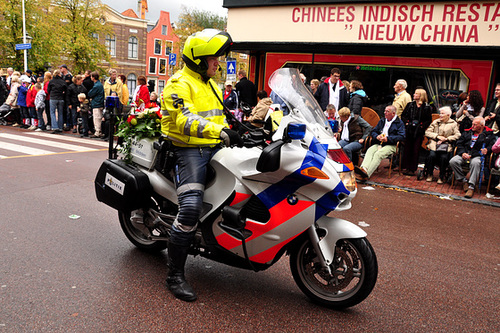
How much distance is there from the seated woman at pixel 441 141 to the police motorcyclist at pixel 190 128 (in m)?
6.91

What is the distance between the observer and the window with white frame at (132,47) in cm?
5722

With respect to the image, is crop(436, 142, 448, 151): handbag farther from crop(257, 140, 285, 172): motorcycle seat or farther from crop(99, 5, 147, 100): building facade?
crop(99, 5, 147, 100): building facade

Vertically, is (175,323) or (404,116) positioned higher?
(404,116)

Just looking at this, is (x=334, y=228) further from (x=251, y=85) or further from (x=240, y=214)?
(x=251, y=85)

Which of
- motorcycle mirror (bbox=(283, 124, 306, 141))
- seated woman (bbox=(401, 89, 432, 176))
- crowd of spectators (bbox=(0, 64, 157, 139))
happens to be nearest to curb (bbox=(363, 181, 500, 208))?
seated woman (bbox=(401, 89, 432, 176))

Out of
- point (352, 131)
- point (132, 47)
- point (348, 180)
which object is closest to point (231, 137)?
point (348, 180)

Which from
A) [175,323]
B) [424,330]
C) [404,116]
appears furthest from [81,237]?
[404,116]

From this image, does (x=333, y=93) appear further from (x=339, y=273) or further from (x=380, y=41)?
(x=339, y=273)

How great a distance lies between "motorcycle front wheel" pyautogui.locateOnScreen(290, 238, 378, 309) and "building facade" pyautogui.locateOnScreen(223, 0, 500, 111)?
1093 cm

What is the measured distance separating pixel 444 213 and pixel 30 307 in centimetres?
587

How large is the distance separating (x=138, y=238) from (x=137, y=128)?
112 centimetres

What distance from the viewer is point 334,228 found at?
10.7ft

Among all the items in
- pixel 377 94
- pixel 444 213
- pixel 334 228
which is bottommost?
pixel 444 213

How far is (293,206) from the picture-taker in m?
3.20
